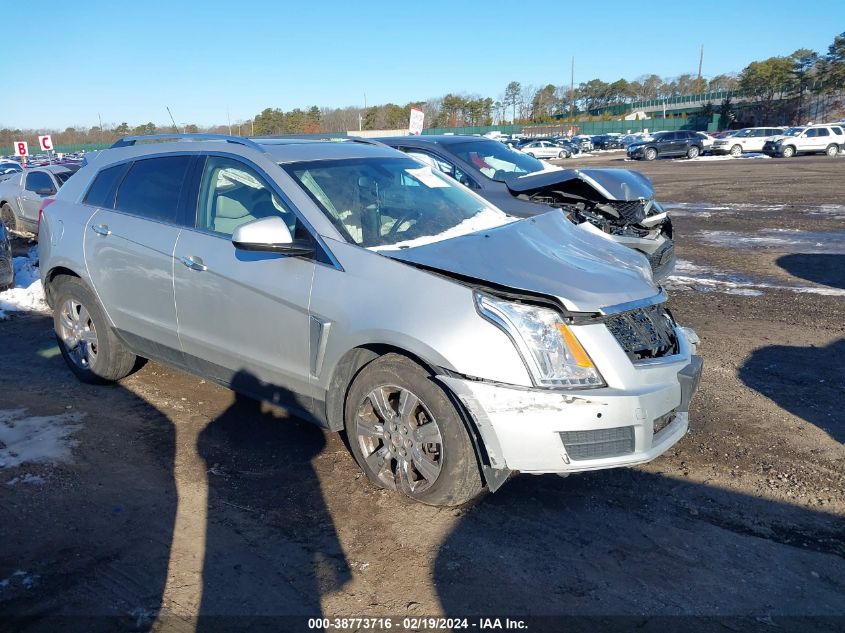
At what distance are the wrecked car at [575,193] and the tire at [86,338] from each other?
11.7 feet

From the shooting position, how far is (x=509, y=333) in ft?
10.2

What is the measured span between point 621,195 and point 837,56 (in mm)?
75902

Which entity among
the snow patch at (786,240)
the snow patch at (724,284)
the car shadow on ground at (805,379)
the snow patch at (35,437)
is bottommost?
the snow patch at (35,437)

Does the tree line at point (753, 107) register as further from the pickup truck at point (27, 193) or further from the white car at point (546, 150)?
the pickup truck at point (27, 193)

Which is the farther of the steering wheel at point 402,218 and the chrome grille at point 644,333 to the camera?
the steering wheel at point 402,218

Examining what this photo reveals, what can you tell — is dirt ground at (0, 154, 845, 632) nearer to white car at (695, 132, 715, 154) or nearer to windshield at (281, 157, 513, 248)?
windshield at (281, 157, 513, 248)

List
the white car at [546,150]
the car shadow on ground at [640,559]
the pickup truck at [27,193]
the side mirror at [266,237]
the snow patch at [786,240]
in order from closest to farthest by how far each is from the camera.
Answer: the car shadow on ground at [640,559] < the side mirror at [266,237] < the snow patch at [786,240] < the pickup truck at [27,193] < the white car at [546,150]

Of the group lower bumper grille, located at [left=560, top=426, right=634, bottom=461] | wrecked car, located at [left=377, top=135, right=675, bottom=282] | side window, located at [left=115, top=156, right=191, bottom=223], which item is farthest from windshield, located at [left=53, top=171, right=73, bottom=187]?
lower bumper grille, located at [left=560, top=426, right=634, bottom=461]

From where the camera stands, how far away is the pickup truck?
14.0m

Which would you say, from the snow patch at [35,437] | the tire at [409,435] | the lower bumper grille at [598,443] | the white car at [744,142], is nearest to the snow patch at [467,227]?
the tire at [409,435]

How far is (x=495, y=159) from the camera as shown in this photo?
8523mm

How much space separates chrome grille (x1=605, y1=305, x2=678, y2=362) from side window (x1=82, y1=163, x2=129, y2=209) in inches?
149

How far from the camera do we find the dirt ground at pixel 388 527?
279 cm

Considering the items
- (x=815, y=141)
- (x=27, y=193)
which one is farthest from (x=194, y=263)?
(x=815, y=141)
